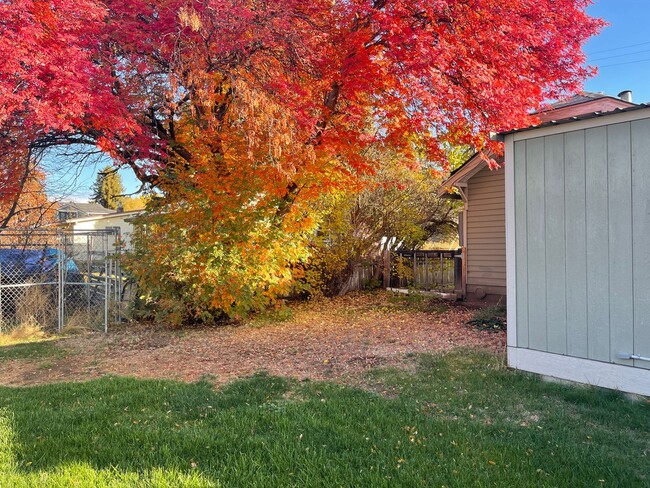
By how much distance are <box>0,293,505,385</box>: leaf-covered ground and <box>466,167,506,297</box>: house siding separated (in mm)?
1064

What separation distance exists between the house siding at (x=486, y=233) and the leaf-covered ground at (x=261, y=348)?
1064 millimetres

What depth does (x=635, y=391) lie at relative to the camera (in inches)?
160

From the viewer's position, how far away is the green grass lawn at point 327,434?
273cm

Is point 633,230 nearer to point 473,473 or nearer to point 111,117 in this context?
point 473,473

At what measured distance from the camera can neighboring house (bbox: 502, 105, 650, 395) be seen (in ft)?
13.4

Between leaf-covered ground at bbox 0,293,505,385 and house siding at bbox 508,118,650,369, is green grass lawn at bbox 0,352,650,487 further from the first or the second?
leaf-covered ground at bbox 0,293,505,385

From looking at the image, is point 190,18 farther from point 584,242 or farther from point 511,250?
point 584,242

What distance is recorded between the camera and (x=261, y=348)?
6.56 meters

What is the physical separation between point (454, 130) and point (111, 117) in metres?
5.22

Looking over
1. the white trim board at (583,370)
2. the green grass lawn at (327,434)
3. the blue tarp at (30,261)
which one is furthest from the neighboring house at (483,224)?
the blue tarp at (30,261)

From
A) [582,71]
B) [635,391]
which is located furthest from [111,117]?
[582,71]

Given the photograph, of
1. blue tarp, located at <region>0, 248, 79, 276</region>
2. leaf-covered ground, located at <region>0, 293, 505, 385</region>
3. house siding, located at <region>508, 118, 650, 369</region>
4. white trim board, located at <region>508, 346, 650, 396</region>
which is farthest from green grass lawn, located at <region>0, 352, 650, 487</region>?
blue tarp, located at <region>0, 248, 79, 276</region>

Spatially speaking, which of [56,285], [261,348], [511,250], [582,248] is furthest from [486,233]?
[56,285]

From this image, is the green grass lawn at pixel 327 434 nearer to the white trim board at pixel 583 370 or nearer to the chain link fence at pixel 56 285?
the white trim board at pixel 583 370
